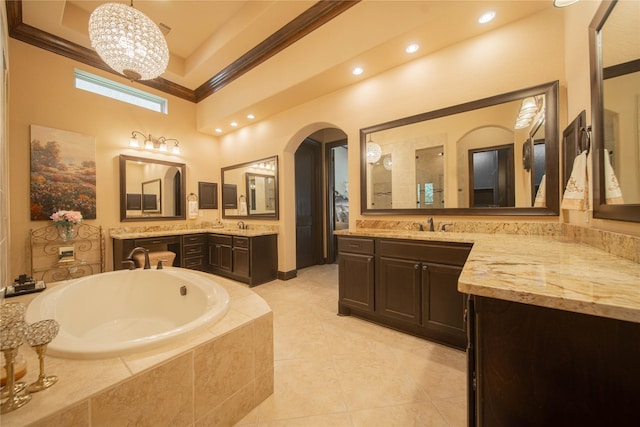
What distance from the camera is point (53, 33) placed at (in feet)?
9.78

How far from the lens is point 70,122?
3.19m

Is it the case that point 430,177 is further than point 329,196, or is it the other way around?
point 329,196

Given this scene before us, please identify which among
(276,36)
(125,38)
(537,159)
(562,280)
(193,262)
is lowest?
(193,262)

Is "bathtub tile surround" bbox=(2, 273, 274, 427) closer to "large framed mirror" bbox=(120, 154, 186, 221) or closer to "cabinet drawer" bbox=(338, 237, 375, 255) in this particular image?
"cabinet drawer" bbox=(338, 237, 375, 255)

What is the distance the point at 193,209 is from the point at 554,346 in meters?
4.93

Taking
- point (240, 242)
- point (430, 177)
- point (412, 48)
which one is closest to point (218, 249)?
point (240, 242)

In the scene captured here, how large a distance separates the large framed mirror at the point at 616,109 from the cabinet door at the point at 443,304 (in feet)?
3.04

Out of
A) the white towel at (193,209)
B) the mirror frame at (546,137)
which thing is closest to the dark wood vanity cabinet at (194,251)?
the white towel at (193,209)

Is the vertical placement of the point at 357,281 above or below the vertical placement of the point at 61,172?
below

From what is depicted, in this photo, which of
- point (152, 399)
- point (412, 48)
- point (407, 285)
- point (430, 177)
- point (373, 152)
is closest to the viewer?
point (152, 399)

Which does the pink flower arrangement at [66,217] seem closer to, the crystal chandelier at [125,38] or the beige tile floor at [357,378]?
the crystal chandelier at [125,38]

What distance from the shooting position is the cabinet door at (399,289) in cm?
A: 203

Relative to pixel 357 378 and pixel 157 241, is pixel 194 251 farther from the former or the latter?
pixel 357 378

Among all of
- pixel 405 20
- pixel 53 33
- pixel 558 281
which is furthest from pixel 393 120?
pixel 53 33
